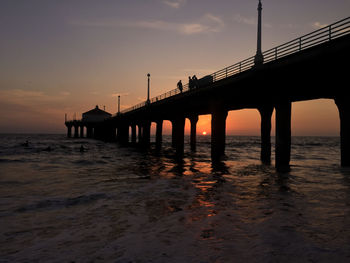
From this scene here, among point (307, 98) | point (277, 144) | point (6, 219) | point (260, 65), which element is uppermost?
point (260, 65)

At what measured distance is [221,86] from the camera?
25.5 meters

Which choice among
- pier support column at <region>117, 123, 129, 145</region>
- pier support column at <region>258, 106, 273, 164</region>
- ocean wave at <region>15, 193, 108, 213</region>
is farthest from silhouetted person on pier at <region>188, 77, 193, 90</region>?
pier support column at <region>117, 123, 129, 145</region>

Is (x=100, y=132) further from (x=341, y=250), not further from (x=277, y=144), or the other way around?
(x=341, y=250)

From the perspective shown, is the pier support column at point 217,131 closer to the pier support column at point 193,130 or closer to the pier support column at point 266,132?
the pier support column at point 266,132

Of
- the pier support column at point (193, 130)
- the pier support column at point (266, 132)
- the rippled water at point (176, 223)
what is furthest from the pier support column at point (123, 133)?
the rippled water at point (176, 223)

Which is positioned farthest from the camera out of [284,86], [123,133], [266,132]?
[123,133]

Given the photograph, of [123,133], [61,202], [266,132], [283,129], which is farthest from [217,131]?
[123,133]

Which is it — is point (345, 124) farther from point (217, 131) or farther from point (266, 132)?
point (217, 131)

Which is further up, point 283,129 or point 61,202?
point 283,129

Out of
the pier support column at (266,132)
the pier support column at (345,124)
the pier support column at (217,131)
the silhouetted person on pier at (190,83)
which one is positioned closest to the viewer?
the pier support column at (345,124)

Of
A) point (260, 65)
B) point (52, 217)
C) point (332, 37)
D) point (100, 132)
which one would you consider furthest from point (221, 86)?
point (100, 132)

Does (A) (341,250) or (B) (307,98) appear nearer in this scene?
(A) (341,250)

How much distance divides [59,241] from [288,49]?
17.1 metres

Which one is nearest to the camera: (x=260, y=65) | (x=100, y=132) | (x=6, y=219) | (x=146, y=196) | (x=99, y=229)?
(x=99, y=229)
